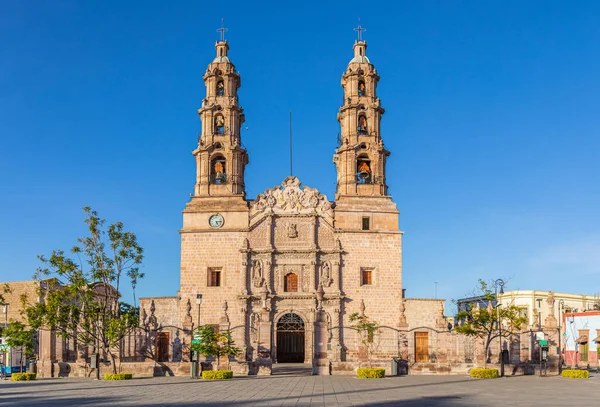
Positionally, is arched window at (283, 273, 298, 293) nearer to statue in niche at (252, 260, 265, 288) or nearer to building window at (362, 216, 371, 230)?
statue in niche at (252, 260, 265, 288)

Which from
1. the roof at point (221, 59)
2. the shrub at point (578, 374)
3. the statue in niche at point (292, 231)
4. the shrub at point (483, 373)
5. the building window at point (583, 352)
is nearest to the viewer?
the shrub at point (483, 373)

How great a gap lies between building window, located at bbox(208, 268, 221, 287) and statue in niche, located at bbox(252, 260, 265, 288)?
254 cm

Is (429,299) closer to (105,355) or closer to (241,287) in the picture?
(241,287)

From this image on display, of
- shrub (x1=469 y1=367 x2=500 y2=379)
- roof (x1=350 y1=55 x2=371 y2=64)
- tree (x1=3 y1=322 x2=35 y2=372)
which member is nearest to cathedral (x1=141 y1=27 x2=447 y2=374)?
roof (x1=350 y1=55 x2=371 y2=64)

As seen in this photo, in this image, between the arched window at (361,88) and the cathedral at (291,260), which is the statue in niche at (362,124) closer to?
the cathedral at (291,260)

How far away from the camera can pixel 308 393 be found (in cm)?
2725

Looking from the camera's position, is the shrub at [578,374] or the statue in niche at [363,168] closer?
the shrub at [578,374]

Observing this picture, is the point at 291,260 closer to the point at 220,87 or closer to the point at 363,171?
the point at 363,171

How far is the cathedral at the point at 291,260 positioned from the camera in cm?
4959

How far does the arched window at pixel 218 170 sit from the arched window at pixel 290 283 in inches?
326

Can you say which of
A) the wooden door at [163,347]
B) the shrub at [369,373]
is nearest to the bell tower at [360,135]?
the wooden door at [163,347]

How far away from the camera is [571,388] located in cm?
2980

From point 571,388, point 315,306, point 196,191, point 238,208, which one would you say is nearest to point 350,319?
point 315,306

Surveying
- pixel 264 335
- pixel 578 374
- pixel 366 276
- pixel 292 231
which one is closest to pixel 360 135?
pixel 292 231
